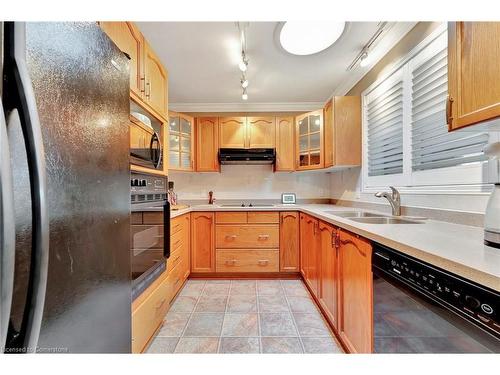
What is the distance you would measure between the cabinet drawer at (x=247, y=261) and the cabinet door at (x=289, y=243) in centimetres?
11

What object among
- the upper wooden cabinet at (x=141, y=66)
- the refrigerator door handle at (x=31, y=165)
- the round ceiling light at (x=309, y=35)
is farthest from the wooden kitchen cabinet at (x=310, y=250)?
the refrigerator door handle at (x=31, y=165)

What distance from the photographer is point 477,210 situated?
1.23 m

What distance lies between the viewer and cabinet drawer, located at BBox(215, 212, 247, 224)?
2777 millimetres

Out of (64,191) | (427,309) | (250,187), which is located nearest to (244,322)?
(427,309)

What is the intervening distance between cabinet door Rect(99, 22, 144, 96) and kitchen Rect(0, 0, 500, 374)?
0.01 m

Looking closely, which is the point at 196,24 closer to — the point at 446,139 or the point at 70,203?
the point at 70,203

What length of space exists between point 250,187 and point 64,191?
114 inches

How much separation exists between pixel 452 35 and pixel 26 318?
171cm

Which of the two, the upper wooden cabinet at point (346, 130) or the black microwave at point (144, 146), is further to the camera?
the upper wooden cabinet at point (346, 130)

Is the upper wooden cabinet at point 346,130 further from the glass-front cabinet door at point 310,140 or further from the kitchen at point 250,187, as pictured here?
the glass-front cabinet door at point 310,140

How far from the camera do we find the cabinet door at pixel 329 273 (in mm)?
1599

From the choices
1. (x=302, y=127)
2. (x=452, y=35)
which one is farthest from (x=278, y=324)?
(x=302, y=127)

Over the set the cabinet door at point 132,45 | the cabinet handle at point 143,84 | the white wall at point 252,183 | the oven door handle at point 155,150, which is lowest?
the white wall at point 252,183

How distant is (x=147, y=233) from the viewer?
1422mm
